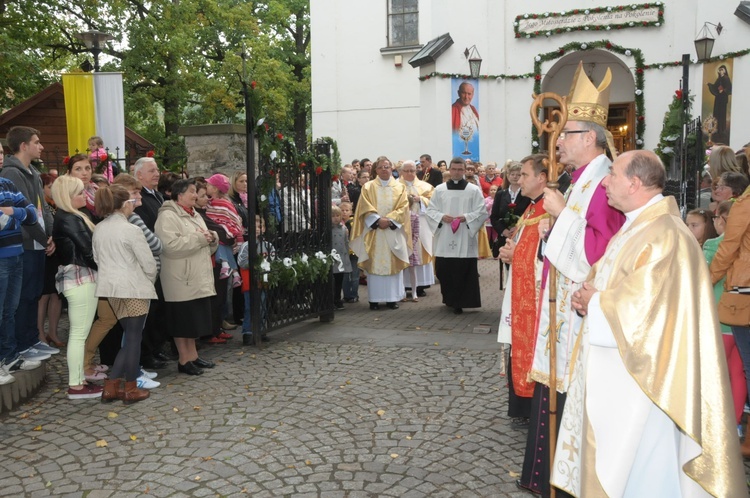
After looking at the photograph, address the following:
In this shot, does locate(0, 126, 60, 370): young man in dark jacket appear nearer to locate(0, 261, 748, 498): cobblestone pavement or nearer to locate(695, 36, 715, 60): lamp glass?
locate(0, 261, 748, 498): cobblestone pavement

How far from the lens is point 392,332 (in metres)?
8.17

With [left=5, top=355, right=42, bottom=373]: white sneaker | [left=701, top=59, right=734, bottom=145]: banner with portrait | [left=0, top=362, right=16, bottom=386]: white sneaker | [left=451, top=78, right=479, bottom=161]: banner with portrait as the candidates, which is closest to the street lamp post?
[left=451, top=78, right=479, bottom=161]: banner with portrait

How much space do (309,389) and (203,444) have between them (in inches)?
53.5

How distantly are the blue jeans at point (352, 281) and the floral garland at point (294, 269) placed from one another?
1.58 metres

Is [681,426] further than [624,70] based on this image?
No

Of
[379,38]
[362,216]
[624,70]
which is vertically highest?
[379,38]

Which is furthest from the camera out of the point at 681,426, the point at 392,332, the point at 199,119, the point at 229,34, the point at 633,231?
the point at 229,34

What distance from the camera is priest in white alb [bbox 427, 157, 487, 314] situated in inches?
371

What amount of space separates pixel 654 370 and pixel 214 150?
8.83 meters

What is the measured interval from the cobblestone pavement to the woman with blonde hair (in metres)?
0.23

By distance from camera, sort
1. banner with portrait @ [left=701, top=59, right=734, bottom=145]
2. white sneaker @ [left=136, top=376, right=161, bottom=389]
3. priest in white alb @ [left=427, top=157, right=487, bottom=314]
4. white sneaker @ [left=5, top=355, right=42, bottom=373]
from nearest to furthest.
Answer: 1. white sneaker @ [left=5, top=355, right=42, bottom=373]
2. white sneaker @ [left=136, top=376, right=161, bottom=389]
3. priest in white alb @ [left=427, top=157, right=487, bottom=314]
4. banner with portrait @ [left=701, top=59, right=734, bottom=145]

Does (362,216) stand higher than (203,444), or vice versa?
(362,216)

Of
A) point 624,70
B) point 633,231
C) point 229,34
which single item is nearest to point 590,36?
point 624,70

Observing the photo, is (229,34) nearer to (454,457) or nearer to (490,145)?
(490,145)
